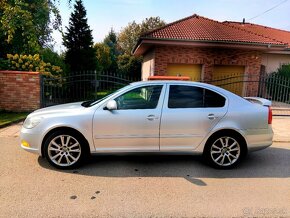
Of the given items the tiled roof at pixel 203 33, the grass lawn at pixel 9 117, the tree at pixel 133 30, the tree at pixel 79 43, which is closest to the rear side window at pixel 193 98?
the grass lawn at pixel 9 117

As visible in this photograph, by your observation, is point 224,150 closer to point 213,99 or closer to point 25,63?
point 213,99

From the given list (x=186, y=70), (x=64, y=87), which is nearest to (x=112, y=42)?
(x=186, y=70)

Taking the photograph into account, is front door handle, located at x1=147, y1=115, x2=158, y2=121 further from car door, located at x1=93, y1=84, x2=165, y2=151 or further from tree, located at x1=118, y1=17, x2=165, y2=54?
tree, located at x1=118, y1=17, x2=165, y2=54

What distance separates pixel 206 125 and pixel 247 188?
122 cm

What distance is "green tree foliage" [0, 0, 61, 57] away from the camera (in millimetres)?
10031

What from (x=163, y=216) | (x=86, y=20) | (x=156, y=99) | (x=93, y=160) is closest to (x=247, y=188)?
(x=163, y=216)

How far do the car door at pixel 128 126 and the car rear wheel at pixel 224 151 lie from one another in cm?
100

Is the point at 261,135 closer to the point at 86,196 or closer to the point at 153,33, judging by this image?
the point at 86,196

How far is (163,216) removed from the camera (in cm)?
306

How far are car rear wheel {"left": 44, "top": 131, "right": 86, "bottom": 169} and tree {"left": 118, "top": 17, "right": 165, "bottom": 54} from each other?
39202 millimetres

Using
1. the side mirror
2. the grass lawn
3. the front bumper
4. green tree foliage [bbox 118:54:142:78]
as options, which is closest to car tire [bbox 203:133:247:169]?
the side mirror

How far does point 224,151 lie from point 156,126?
1.36 m

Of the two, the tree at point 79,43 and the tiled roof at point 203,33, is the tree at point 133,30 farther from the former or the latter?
the tiled roof at point 203,33

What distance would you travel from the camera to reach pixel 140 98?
4.57 meters
